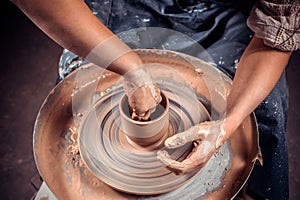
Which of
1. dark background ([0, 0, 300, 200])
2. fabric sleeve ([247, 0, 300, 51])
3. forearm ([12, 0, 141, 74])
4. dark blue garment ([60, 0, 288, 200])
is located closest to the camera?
forearm ([12, 0, 141, 74])

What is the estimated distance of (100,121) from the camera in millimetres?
1682

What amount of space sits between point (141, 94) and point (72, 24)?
1.15ft

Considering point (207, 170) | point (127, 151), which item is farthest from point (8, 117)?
point (207, 170)

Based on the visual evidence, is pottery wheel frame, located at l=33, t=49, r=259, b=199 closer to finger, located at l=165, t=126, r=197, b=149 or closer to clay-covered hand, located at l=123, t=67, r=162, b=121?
finger, located at l=165, t=126, r=197, b=149

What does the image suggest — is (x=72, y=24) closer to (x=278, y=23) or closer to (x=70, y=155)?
(x=70, y=155)

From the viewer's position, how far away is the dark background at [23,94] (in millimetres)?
2492

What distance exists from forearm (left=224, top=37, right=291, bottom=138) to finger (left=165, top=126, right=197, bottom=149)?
5.7 inches

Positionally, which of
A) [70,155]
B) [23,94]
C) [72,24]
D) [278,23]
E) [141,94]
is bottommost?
[23,94]

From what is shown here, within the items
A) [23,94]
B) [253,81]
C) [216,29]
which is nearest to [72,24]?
[253,81]

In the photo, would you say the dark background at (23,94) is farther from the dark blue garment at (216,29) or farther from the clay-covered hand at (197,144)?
the clay-covered hand at (197,144)

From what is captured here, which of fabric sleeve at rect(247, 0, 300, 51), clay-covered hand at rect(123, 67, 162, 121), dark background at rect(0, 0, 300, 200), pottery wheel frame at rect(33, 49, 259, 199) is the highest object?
fabric sleeve at rect(247, 0, 300, 51)

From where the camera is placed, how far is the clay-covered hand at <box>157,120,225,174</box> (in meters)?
1.47

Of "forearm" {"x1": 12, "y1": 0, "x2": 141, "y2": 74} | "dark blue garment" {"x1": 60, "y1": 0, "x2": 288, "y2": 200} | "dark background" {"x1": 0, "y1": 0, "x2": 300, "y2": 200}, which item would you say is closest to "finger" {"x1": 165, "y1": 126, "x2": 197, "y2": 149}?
"forearm" {"x1": 12, "y1": 0, "x2": 141, "y2": 74}

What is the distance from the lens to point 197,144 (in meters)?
1.54
